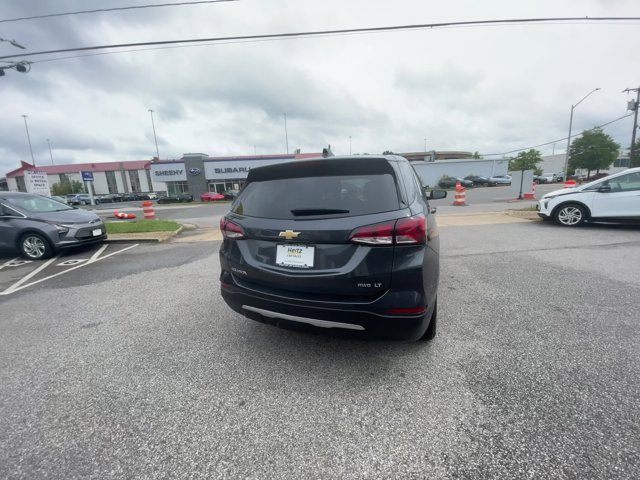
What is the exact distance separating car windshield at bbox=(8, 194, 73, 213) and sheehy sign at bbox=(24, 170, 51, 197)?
27.0ft

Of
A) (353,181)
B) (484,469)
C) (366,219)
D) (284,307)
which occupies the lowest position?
(484,469)

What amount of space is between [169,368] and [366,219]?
2176 mm

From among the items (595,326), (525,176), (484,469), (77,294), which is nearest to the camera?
(484,469)

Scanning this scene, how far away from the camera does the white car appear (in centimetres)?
725

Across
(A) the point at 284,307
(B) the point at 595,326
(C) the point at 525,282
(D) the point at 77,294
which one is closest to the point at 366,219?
(A) the point at 284,307

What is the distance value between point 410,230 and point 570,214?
28.4 ft

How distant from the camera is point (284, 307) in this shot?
7.63 feet

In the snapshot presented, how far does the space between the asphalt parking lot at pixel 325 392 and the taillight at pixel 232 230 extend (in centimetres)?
111

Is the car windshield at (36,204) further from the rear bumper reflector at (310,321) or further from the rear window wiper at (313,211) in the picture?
the rear window wiper at (313,211)

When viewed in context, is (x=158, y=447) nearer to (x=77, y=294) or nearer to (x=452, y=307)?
(x=452, y=307)

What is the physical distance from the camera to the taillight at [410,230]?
2.07 metres

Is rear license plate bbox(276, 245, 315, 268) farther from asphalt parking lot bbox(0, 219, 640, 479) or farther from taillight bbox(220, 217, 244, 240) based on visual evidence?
asphalt parking lot bbox(0, 219, 640, 479)

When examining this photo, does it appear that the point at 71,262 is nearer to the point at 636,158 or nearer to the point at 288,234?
the point at 288,234

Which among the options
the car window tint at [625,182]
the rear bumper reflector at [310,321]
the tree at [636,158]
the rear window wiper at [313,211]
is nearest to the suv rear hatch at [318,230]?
the rear window wiper at [313,211]
